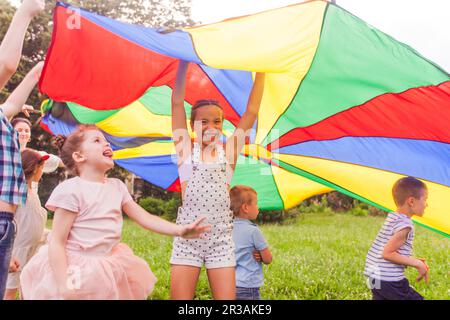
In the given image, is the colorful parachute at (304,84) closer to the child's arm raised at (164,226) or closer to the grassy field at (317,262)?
the child's arm raised at (164,226)

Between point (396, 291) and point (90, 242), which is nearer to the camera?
point (90, 242)

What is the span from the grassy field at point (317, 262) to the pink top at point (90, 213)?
2.38 m

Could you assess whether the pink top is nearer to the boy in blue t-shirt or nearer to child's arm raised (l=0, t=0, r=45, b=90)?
child's arm raised (l=0, t=0, r=45, b=90)

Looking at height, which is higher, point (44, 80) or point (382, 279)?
point (44, 80)

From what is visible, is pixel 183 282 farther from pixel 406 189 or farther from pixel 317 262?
pixel 317 262

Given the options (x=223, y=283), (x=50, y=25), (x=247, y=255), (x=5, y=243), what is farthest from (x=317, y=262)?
(x=50, y=25)

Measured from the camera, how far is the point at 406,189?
3076 millimetres

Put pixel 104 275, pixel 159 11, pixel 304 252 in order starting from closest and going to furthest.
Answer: pixel 104 275 → pixel 304 252 → pixel 159 11

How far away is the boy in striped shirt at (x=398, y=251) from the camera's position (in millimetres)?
2941

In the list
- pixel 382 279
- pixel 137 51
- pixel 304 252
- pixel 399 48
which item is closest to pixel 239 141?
pixel 137 51

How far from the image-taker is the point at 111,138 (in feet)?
13.7

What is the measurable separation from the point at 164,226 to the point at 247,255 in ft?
2.96
